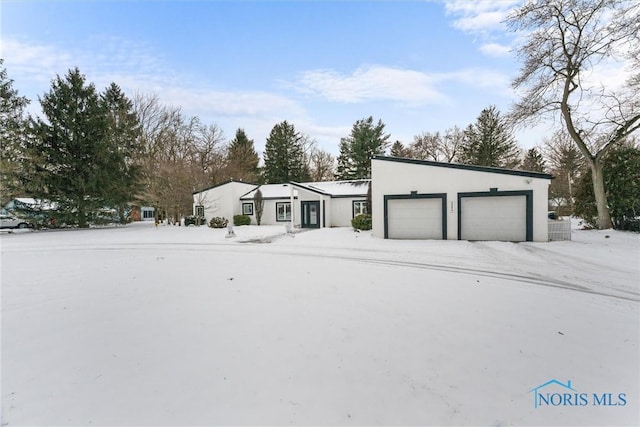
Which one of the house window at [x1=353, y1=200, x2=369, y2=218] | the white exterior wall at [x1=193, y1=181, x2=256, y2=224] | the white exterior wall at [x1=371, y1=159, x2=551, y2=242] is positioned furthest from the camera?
the white exterior wall at [x1=193, y1=181, x2=256, y2=224]

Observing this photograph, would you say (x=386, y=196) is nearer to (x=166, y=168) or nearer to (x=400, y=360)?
(x=400, y=360)

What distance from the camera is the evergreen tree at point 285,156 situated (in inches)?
1478

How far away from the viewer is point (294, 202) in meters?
21.6

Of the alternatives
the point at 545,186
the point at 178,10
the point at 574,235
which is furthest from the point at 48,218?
the point at 574,235

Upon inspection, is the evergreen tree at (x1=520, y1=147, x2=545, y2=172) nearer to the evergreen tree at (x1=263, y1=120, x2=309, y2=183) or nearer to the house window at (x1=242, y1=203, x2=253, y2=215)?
the evergreen tree at (x1=263, y1=120, x2=309, y2=183)

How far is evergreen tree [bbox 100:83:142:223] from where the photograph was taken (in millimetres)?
20828

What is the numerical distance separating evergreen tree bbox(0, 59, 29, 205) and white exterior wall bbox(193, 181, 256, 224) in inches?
408

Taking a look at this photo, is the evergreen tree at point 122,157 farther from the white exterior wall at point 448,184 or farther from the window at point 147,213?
the white exterior wall at point 448,184

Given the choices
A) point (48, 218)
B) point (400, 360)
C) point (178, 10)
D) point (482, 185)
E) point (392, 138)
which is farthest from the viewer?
point (392, 138)

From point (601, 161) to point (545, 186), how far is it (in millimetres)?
5590

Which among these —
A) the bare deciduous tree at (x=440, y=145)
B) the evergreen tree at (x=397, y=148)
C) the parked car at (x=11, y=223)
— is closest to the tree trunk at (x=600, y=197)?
the bare deciduous tree at (x=440, y=145)

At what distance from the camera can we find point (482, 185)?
495 inches

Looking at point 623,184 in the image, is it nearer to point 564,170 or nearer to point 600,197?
point 600,197
